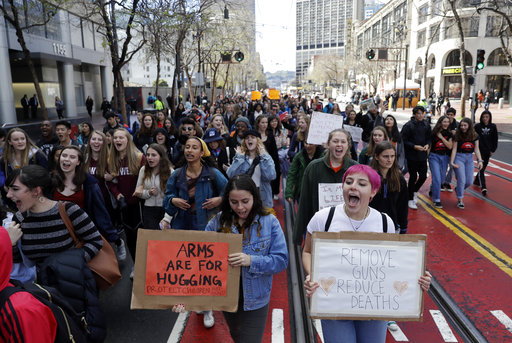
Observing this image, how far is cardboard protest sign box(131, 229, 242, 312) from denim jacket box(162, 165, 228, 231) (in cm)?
139

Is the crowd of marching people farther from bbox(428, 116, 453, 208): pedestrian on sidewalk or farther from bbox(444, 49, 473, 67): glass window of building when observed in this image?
bbox(444, 49, 473, 67): glass window of building

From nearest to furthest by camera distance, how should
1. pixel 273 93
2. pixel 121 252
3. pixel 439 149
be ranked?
pixel 121 252
pixel 439 149
pixel 273 93

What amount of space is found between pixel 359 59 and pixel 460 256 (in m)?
63.6

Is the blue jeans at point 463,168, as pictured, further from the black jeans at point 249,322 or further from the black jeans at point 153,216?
the black jeans at point 249,322

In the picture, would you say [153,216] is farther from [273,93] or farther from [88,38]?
[88,38]

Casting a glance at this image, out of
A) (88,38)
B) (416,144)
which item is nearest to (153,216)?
(416,144)

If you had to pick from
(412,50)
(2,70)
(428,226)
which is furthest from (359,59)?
(428,226)

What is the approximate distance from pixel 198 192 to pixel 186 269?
146cm

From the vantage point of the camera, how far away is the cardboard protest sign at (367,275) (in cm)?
247

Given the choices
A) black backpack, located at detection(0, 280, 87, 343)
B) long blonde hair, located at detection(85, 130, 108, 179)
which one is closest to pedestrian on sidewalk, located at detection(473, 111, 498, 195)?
long blonde hair, located at detection(85, 130, 108, 179)

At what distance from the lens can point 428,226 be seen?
22.8ft

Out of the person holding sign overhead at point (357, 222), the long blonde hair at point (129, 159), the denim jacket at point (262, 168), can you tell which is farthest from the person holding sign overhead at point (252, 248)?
the long blonde hair at point (129, 159)

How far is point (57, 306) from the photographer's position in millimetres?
1971

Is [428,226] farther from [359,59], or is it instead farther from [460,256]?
[359,59]
